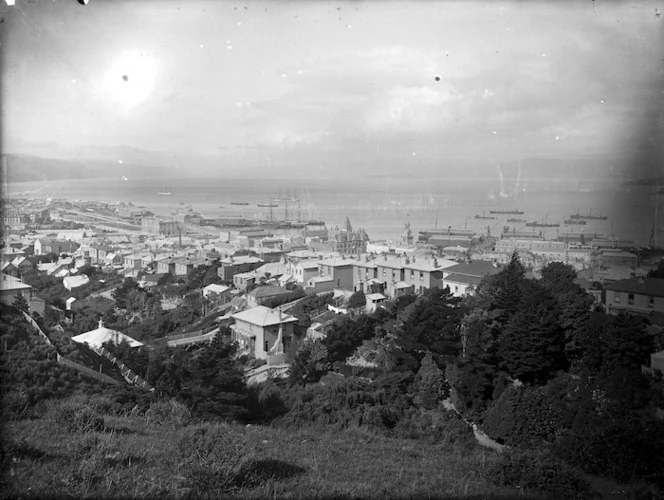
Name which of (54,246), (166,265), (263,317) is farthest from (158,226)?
(263,317)

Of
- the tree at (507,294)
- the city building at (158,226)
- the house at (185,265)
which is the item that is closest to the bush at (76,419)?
the tree at (507,294)

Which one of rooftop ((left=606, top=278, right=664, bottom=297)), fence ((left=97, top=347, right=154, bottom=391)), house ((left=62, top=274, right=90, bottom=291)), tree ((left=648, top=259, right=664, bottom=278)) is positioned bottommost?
house ((left=62, top=274, right=90, bottom=291))

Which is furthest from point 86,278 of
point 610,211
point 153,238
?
point 610,211

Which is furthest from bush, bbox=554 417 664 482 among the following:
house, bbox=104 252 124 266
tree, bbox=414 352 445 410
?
house, bbox=104 252 124 266

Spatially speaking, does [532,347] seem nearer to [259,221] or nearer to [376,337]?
[376,337]

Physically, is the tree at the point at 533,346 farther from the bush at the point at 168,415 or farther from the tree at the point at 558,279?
the bush at the point at 168,415

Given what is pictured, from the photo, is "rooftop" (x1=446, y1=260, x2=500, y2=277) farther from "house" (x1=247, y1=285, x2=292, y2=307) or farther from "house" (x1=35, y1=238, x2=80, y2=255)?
"house" (x1=35, y1=238, x2=80, y2=255)
